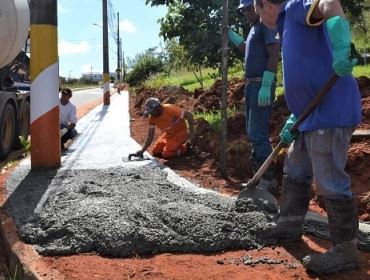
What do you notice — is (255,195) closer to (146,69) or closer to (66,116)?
(66,116)

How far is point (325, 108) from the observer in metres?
3.03

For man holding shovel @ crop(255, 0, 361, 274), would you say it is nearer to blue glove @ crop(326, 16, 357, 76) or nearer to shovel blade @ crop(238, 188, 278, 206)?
blue glove @ crop(326, 16, 357, 76)

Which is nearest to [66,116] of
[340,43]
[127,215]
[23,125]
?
[23,125]

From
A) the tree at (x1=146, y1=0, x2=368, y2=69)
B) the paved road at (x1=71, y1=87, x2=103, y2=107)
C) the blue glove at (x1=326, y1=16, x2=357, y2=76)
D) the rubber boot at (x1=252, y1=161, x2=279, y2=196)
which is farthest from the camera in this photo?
the paved road at (x1=71, y1=87, x2=103, y2=107)

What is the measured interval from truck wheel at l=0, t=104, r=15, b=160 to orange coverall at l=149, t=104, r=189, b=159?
9.11 ft

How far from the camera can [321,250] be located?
11.5 ft

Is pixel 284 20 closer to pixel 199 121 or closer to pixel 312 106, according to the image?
pixel 312 106

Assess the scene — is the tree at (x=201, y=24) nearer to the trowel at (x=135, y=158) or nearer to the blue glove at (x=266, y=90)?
the trowel at (x=135, y=158)

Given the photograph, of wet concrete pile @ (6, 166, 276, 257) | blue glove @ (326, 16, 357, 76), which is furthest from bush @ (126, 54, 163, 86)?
blue glove @ (326, 16, 357, 76)

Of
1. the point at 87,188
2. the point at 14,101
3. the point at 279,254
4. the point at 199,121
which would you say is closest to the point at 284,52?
the point at 279,254

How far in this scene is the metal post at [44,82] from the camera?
611cm

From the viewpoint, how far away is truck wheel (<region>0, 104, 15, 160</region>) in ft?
27.9

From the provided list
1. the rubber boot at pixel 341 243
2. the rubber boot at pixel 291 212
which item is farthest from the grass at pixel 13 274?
the rubber boot at pixel 341 243

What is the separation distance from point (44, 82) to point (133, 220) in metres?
3.02
